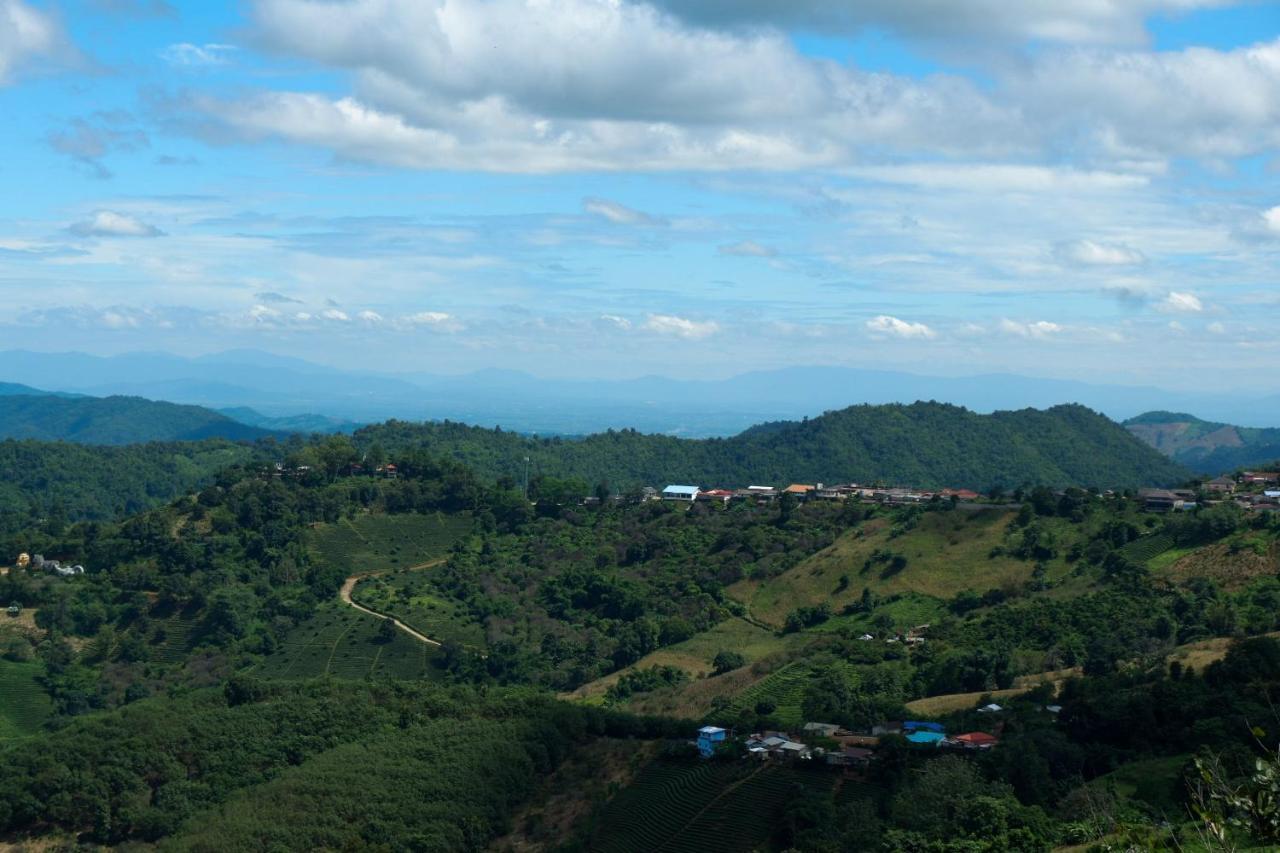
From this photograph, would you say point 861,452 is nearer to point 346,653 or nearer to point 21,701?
point 346,653

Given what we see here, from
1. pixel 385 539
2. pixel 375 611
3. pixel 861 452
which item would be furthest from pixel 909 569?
pixel 861 452

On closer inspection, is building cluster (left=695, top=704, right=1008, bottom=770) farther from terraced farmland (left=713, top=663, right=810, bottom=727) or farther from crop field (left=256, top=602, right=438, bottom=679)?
crop field (left=256, top=602, right=438, bottom=679)

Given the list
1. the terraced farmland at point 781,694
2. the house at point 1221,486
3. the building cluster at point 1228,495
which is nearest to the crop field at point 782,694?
the terraced farmland at point 781,694

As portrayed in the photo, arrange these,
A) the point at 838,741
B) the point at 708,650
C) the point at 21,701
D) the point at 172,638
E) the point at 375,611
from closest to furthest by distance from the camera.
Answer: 1. the point at 838,741
2. the point at 21,701
3. the point at 708,650
4. the point at 172,638
5. the point at 375,611

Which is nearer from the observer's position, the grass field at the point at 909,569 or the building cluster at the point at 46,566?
the grass field at the point at 909,569

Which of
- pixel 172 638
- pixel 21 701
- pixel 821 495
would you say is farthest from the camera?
→ pixel 821 495

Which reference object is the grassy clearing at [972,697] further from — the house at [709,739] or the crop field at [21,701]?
the crop field at [21,701]
